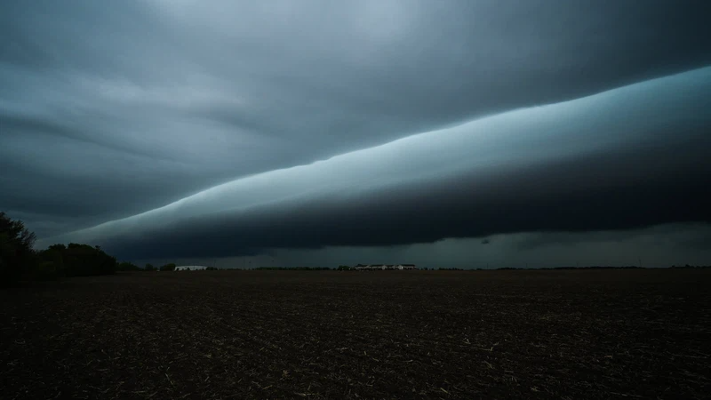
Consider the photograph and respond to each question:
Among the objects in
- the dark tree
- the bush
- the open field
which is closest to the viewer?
the open field

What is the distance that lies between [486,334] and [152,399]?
11849 millimetres

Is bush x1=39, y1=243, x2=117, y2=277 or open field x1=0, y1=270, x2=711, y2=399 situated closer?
open field x1=0, y1=270, x2=711, y2=399

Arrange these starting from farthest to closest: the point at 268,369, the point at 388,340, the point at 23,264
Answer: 1. the point at 23,264
2. the point at 388,340
3. the point at 268,369

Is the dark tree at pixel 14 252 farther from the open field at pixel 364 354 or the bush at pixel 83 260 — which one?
the bush at pixel 83 260

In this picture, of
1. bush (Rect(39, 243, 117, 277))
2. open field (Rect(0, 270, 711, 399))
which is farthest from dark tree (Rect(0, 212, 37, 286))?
bush (Rect(39, 243, 117, 277))

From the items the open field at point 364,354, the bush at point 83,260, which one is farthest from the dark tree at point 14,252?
the bush at point 83,260

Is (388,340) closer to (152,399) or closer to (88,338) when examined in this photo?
(152,399)

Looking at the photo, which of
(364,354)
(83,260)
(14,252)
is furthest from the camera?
(83,260)

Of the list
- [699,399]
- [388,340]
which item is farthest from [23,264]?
[699,399]

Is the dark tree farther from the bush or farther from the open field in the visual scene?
the bush

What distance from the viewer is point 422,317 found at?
19078mm

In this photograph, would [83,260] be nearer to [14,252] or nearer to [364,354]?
[14,252]

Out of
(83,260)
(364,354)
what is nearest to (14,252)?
Result: (364,354)

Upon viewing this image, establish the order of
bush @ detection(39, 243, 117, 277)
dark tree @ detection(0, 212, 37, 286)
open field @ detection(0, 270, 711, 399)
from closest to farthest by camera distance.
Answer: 1. open field @ detection(0, 270, 711, 399)
2. dark tree @ detection(0, 212, 37, 286)
3. bush @ detection(39, 243, 117, 277)
